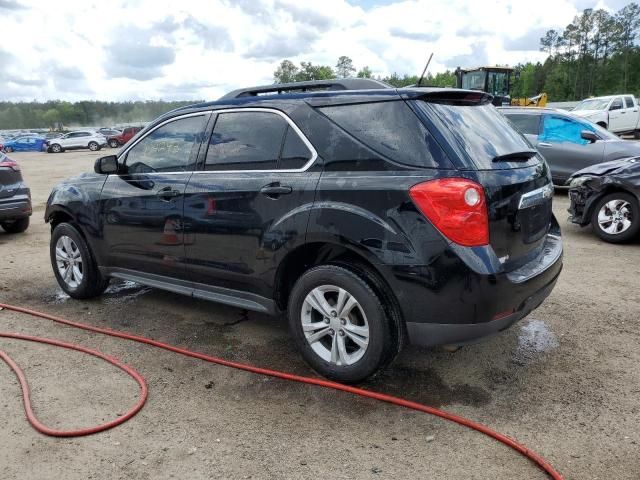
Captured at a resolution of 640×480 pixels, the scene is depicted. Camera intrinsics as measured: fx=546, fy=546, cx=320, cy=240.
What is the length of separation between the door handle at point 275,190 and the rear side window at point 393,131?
1.66 feet

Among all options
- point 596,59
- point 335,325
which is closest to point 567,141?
point 335,325

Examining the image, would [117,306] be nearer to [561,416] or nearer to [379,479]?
[379,479]

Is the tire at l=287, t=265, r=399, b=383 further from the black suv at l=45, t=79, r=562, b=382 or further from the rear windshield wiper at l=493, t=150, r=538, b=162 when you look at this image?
the rear windshield wiper at l=493, t=150, r=538, b=162

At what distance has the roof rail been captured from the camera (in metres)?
3.49

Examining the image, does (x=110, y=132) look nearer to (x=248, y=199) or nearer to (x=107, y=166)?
(x=107, y=166)

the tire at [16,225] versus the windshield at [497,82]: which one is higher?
the windshield at [497,82]

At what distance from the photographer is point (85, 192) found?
4793 mm

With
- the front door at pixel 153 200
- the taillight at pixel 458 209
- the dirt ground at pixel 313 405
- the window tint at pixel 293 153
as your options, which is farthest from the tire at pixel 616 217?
the front door at pixel 153 200

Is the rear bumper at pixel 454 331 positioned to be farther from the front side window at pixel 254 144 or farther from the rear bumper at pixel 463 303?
the front side window at pixel 254 144

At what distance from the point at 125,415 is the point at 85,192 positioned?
2.45m

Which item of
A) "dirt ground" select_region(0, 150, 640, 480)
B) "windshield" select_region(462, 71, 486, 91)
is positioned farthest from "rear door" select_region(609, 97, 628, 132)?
"dirt ground" select_region(0, 150, 640, 480)

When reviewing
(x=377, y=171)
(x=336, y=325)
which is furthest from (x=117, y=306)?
(x=377, y=171)

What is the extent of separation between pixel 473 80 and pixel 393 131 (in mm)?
25292

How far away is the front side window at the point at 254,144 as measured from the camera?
3455mm
